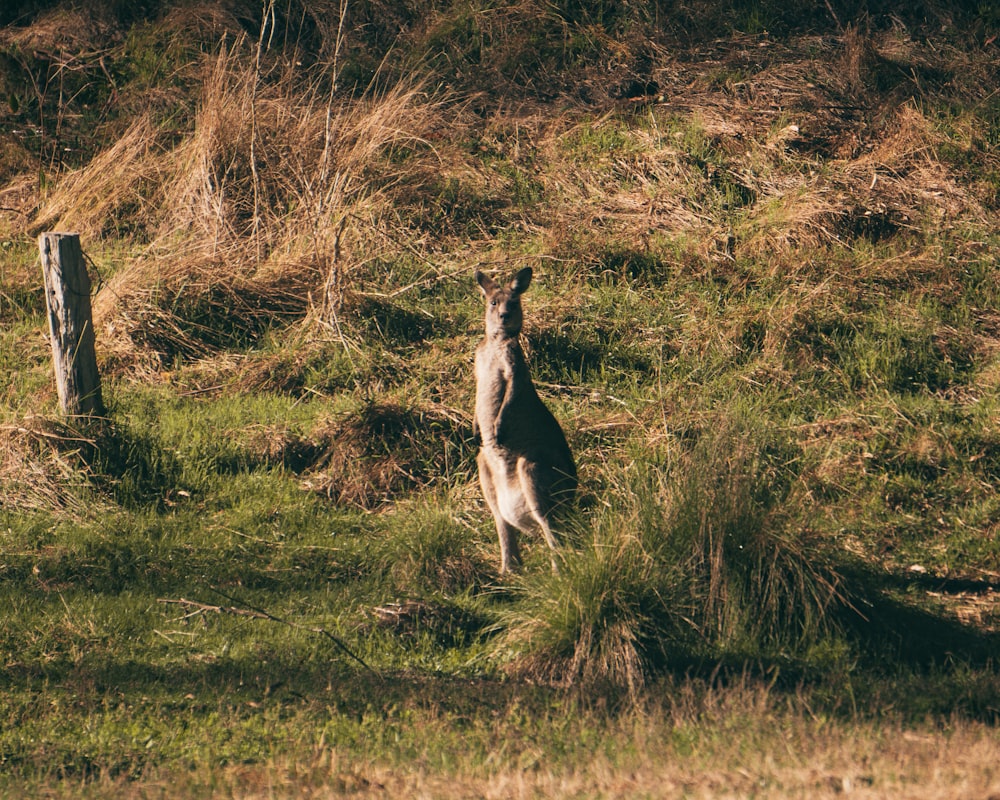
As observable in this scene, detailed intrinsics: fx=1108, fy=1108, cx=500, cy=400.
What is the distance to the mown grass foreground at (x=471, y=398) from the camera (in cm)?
496

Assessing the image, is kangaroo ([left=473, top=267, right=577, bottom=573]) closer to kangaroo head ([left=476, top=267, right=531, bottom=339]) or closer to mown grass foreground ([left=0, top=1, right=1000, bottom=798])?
kangaroo head ([left=476, top=267, right=531, bottom=339])

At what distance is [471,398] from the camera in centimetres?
888

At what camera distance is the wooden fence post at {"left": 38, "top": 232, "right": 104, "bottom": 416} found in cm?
788

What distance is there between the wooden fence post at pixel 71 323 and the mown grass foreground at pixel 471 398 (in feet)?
0.92

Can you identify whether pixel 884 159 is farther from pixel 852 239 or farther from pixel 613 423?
pixel 613 423

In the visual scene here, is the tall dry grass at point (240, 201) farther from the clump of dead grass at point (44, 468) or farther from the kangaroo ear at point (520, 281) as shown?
the kangaroo ear at point (520, 281)

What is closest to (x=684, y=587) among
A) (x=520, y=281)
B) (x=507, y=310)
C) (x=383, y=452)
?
(x=507, y=310)

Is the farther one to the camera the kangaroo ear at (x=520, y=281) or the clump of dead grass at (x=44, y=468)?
the clump of dead grass at (x=44, y=468)

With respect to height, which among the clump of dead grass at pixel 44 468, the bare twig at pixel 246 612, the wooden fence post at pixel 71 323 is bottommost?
the bare twig at pixel 246 612

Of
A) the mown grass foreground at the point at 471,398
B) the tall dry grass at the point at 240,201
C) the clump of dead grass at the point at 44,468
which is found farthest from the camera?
the tall dry grass at the point at 240,201

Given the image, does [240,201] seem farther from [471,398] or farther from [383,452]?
[383,452]

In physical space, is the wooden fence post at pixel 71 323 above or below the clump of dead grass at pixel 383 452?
above

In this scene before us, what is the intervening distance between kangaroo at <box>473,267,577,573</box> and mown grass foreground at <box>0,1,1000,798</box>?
259 mm

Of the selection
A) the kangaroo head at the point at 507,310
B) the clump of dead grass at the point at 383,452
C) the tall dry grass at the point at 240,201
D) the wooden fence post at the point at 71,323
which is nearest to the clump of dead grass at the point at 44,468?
the wooden fence post at the point at 71,323
